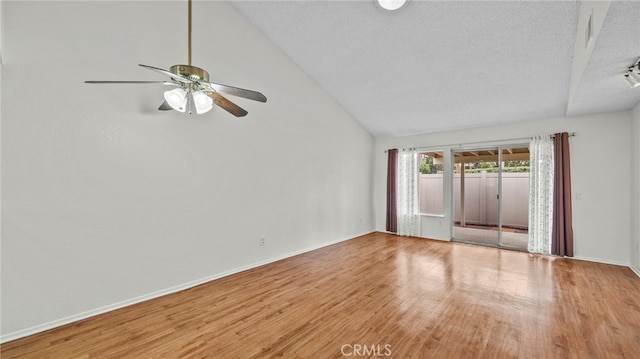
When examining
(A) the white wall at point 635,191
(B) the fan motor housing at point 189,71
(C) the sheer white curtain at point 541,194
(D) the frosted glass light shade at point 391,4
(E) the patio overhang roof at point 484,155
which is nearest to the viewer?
(B) the fan motor housing at point 189,71

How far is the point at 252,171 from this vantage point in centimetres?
368

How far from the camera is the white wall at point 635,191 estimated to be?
3.46 metres

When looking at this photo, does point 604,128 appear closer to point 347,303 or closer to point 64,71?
point 347,303

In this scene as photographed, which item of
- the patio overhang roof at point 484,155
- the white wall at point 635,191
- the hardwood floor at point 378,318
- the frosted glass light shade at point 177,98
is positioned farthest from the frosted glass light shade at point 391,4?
the white wall at point 635,191

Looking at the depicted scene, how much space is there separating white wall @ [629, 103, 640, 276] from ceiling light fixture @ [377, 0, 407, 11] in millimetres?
3759

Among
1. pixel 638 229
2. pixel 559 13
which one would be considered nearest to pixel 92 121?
pixel 559 13

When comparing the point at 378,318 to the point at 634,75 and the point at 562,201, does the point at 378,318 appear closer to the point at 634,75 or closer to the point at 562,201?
the point at 634,75

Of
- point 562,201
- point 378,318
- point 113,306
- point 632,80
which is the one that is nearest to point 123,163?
point 113,306

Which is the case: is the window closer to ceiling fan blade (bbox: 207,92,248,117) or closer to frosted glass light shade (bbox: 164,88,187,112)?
ceiling fan blade (bbox: 207,92,248,117)

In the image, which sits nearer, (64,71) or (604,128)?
(64,71)

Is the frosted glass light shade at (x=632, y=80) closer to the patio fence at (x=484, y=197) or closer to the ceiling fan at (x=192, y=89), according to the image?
the patio fence at (x=484, y=197)

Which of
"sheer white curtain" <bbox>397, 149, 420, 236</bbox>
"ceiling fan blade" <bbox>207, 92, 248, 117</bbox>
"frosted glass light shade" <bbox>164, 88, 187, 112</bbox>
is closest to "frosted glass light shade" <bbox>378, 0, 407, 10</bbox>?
"ceiling fan blade" <bbox>207, 92, 248, 117</bbox>

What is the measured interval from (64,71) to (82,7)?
0.65 meters

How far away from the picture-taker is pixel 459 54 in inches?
131
